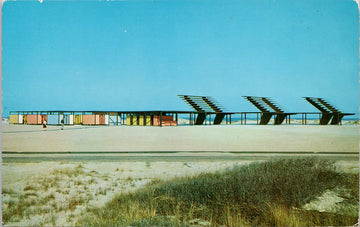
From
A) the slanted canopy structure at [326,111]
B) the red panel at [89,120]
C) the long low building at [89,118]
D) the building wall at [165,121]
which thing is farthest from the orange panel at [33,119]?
the slanted canopy structure at [326,111]

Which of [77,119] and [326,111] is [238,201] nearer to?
[326,111]

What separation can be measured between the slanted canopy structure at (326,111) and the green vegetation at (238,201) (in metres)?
27.7

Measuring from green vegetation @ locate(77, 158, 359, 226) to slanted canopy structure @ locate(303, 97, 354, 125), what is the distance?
27721mm

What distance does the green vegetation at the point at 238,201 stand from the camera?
4.91 metres

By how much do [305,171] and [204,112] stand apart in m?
26.4

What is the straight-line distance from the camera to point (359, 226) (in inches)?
189

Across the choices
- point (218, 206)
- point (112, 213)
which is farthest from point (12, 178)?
point (218, 206)

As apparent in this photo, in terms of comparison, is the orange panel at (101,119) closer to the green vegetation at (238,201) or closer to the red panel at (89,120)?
the red panel at (89,120)

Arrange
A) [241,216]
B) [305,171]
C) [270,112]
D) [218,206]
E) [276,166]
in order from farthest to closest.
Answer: [270,112], [276,166], [305,171], [218,206], [241,216]

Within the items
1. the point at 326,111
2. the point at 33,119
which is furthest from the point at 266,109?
the point at 33,119

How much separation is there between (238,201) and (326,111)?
3199 cm

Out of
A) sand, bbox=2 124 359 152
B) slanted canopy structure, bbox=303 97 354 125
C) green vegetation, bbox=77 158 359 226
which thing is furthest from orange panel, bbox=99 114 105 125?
green vegetation, bbox=77 158 359 226

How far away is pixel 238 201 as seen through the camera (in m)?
5.61

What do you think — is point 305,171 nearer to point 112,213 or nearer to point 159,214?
point 159,214
